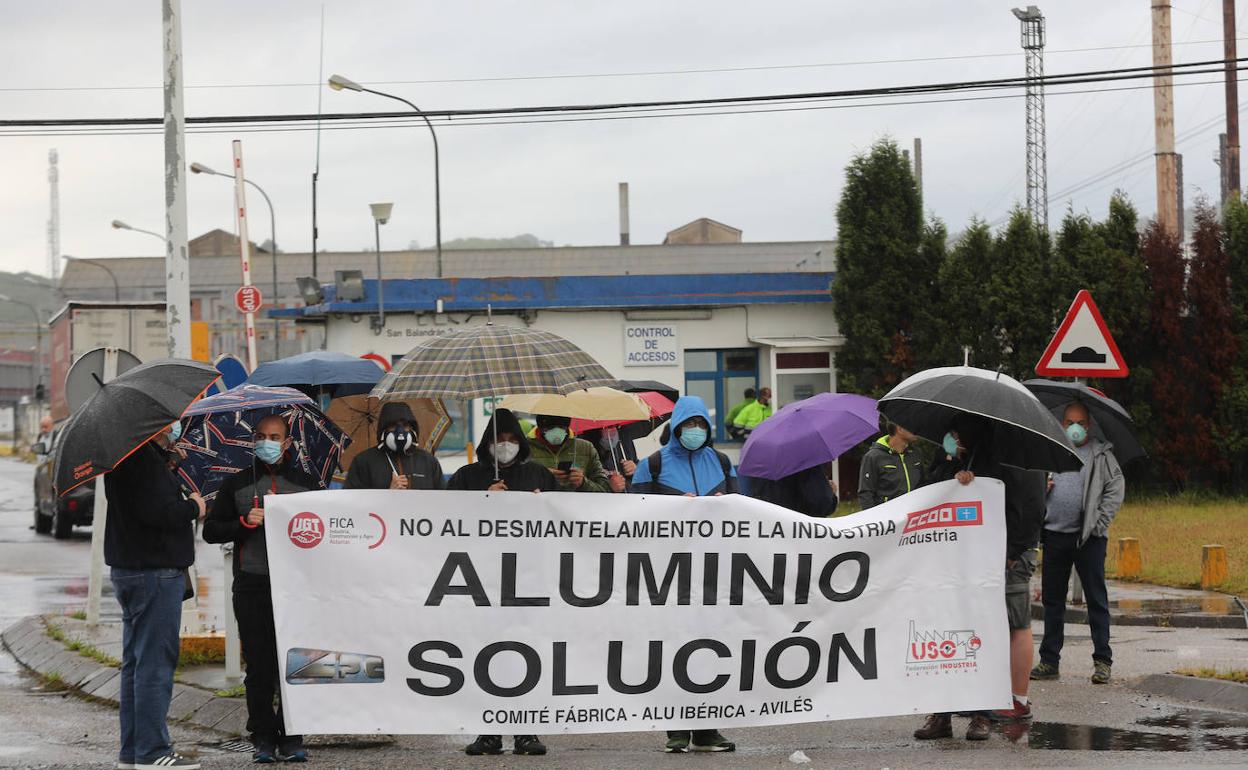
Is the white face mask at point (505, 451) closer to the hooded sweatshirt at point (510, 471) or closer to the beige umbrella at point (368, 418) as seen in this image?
the hooded sweatshirt at point (510, 471)

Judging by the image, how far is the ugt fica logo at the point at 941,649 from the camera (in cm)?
854

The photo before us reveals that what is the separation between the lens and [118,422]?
7.43 meters

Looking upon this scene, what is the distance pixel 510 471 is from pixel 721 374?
881 inches

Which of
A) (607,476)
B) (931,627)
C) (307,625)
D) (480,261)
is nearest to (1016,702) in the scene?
(931,627)

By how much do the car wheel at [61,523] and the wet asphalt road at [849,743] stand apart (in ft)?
50.7

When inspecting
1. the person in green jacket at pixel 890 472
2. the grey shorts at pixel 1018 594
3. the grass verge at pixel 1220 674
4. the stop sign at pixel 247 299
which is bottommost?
the grass verge at pixel 1220 674

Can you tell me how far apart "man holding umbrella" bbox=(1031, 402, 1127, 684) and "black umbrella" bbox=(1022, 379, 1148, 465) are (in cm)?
7

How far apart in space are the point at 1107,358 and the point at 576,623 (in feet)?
22.8

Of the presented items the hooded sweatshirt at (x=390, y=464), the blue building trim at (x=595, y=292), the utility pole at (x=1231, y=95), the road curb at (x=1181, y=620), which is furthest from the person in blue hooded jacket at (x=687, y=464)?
the utility pole at (x=1231, y=95)

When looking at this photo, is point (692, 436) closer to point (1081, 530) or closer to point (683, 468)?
point (683, 468)

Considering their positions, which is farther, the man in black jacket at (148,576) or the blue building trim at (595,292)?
the blue building trim at (595,292)

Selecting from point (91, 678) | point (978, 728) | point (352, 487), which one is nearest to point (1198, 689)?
point (978, 728)

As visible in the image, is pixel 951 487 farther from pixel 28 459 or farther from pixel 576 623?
pixel 28 459

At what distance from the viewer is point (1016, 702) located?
9070 mm
